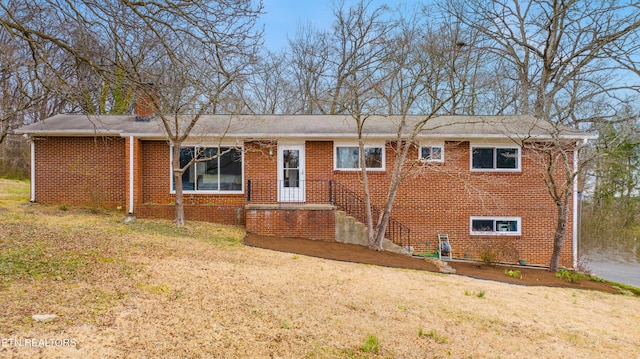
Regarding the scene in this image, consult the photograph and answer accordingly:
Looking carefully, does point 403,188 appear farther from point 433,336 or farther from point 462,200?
point 433,336

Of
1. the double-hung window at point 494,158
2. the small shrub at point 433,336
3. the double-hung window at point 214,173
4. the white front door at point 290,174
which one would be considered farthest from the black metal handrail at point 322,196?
the small shrub at point 433,336

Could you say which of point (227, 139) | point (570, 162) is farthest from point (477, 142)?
point (227, 139)

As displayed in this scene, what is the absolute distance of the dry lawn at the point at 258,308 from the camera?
11.6ft

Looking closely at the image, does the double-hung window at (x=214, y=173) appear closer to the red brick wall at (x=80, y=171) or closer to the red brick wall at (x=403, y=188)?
the red brick wall at (x=403, y=188)

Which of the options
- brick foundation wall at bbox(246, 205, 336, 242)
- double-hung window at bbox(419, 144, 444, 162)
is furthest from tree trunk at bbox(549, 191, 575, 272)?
brick foundation wall at bbox(246, 205, 336, 242)

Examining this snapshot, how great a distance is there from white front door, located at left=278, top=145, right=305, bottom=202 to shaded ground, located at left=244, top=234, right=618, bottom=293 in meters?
1.97

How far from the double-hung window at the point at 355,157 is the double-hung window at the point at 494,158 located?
2.94m

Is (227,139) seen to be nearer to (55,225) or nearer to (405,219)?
(55,225)

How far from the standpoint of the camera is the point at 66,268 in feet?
17.3

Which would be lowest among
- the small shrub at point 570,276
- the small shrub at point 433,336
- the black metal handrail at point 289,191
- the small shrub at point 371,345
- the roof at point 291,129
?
the small shrub at point 570,276

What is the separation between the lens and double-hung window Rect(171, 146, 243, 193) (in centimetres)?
1232

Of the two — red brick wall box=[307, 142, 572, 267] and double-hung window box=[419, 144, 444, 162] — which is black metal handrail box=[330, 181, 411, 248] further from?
double-hung window box=[419, 144, 444, 162]

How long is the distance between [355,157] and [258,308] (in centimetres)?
819

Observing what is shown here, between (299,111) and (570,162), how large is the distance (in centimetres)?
1542
